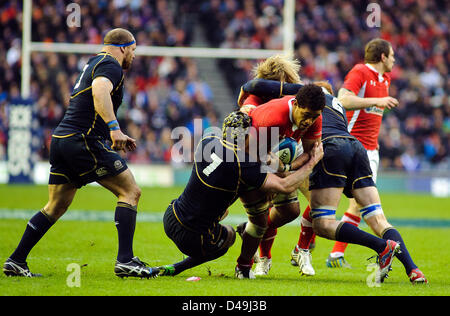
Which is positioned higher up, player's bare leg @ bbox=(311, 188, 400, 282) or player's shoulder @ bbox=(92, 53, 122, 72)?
player's shoulder @ bbox=(92, 53, 122, 72)

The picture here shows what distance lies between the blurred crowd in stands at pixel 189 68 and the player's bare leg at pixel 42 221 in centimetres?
1302

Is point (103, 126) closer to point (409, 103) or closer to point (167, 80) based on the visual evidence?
point (167, 80)

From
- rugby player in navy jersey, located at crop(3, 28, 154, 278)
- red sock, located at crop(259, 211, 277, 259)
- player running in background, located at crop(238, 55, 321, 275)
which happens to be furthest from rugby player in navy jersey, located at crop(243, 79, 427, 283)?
rugby player in navy jersey, located at crop(3, 28, 154, 278)

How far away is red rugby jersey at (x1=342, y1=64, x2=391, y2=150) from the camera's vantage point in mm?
7973

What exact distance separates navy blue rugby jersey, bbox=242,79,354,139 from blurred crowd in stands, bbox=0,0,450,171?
1310cm

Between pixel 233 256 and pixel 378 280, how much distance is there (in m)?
2.56

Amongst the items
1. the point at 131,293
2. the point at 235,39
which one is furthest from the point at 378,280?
the point at 235,39

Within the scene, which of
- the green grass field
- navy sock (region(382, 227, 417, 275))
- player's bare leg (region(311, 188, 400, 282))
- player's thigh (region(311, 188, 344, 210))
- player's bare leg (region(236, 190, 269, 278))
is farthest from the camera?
player's thigh (region(311, 188, 344, 210))

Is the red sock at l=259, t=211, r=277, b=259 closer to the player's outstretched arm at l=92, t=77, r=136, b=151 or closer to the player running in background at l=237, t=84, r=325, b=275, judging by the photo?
the player running in background at l=237, t=84, r=325, b=275

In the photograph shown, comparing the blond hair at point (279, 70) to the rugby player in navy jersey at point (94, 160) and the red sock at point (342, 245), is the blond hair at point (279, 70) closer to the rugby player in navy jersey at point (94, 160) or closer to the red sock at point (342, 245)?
the rugby player in navy jersey at point (94, 160)

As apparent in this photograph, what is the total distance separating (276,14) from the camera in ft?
74.8

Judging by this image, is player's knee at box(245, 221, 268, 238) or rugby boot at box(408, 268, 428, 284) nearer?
rugby boot at box(408, 268, 428, 284)

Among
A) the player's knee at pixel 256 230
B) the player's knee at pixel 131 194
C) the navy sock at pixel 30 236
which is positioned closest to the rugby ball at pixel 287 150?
the player's knee at pixel 256 230

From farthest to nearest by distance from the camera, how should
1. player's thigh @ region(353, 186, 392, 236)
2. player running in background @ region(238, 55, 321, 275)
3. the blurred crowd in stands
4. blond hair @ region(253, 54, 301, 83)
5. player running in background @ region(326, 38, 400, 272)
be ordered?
1. the blurred crowd in stands
2. player running in background @ region(326, 38, 400, 272)
3. blond hair @ region(253, 54, 301, 83)
4. player's thigh @ region(353, 186, 392, 236)
5. player running in background @ region(238, 55, 321, 275)
